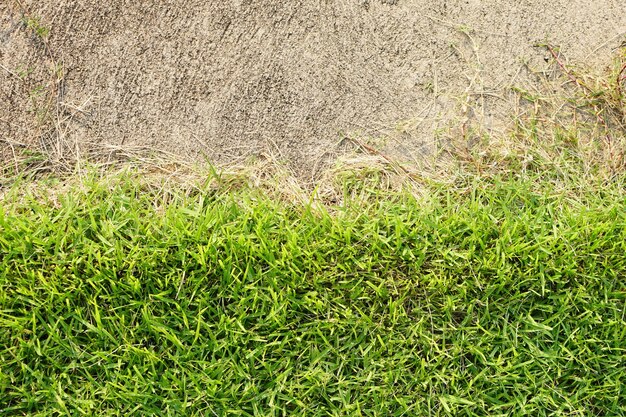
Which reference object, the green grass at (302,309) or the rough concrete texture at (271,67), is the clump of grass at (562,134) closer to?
the rough concrete texture at (271,67)

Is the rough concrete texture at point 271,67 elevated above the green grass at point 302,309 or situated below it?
above

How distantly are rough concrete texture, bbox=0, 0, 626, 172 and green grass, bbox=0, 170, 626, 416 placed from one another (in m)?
0.30

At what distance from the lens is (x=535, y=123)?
2.30m

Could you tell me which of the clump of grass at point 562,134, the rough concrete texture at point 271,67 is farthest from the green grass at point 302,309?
the rough concrete texture at point 271,67

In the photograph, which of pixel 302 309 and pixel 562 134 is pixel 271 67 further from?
pixel 562 134

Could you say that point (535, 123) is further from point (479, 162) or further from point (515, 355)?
point (515, 355)

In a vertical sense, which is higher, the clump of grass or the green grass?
the clump of grass

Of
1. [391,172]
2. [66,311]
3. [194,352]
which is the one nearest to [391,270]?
[391,172]

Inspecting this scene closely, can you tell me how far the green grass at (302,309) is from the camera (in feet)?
6.68

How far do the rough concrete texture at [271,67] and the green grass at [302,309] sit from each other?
0.30m

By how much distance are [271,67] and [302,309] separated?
97cm

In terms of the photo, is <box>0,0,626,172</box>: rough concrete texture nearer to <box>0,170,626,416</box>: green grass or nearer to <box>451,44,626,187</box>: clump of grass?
<box>451,44,626,187</box>: clump of grass

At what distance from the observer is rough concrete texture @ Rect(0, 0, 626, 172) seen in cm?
225

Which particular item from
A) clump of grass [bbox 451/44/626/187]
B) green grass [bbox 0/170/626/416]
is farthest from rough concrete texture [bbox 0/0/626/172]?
green grass [bbox 0/170/626/416]
